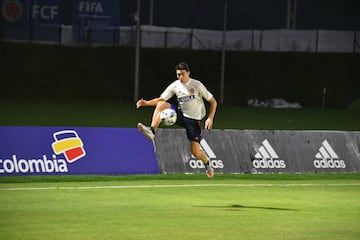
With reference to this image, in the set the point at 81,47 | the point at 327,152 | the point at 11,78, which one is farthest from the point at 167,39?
the point at 327,152

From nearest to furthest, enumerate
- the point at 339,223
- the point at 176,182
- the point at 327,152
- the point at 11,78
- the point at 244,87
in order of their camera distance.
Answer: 1. the point at 339,223
2. the point at 176,182
3. the point at 327,152
4. the point at 11,78
5. the point at 244,87

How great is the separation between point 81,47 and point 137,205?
46611 mm

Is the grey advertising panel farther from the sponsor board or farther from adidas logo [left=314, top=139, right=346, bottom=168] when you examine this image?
the sponsor board

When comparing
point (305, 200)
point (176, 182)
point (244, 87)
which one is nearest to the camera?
point (305, 200)

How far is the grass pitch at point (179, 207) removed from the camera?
52.7 feet

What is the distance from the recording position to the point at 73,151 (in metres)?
24.1

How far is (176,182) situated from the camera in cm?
2397

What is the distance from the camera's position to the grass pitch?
52.7 ft

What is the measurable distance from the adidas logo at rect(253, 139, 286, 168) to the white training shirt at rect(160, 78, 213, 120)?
4.37 metres

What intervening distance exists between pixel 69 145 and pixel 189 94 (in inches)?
131

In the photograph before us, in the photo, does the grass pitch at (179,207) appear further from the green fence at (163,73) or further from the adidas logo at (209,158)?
the green fence at (163,73)

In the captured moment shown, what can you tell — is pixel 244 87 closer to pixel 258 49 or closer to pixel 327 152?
pixel 258 49

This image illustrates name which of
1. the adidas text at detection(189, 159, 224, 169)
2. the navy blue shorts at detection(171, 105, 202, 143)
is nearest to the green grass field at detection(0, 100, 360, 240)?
the adidas text at detection(189, 159, 224, 169)

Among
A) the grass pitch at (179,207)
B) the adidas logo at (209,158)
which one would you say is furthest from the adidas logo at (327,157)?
the adidas logo at (209,158)
